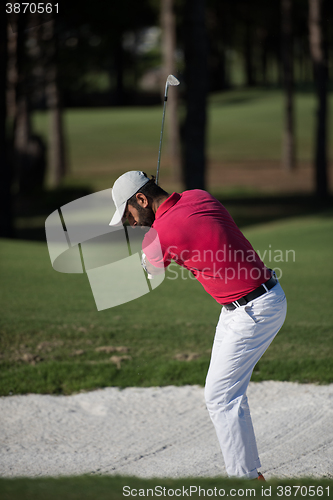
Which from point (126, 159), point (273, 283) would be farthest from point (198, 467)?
point (126, 159)

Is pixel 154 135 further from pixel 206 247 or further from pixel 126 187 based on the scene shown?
pixel 206 247

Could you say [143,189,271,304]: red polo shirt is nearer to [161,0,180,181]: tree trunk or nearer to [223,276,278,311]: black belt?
[223,276,278,311]: black belt

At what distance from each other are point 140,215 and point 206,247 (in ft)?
1.54

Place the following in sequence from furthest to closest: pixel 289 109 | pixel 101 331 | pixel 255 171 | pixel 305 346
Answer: pixel 255 171 → pixel 289 109 → pixel 101 331 → pixel 305 346

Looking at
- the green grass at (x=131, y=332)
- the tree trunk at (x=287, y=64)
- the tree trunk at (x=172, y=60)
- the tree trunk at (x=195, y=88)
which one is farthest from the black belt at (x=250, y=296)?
the tree trunk at (x=287, y=64)

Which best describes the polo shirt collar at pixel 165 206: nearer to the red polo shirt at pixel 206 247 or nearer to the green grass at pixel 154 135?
the red polo shirt at pixel 206 247

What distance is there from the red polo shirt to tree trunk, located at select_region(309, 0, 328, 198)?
60.8 ft

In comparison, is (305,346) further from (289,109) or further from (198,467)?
(289,109)

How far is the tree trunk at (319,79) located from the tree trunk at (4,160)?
12036 millimetres

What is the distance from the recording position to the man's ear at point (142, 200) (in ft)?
10.9

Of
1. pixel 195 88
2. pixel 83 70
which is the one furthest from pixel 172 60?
pixel 195 88

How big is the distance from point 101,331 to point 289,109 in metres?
21.9

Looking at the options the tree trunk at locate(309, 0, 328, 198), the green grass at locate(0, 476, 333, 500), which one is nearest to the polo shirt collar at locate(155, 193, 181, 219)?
the green grass at locate(0, 476, 333, 500)

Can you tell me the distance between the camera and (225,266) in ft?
10.5
